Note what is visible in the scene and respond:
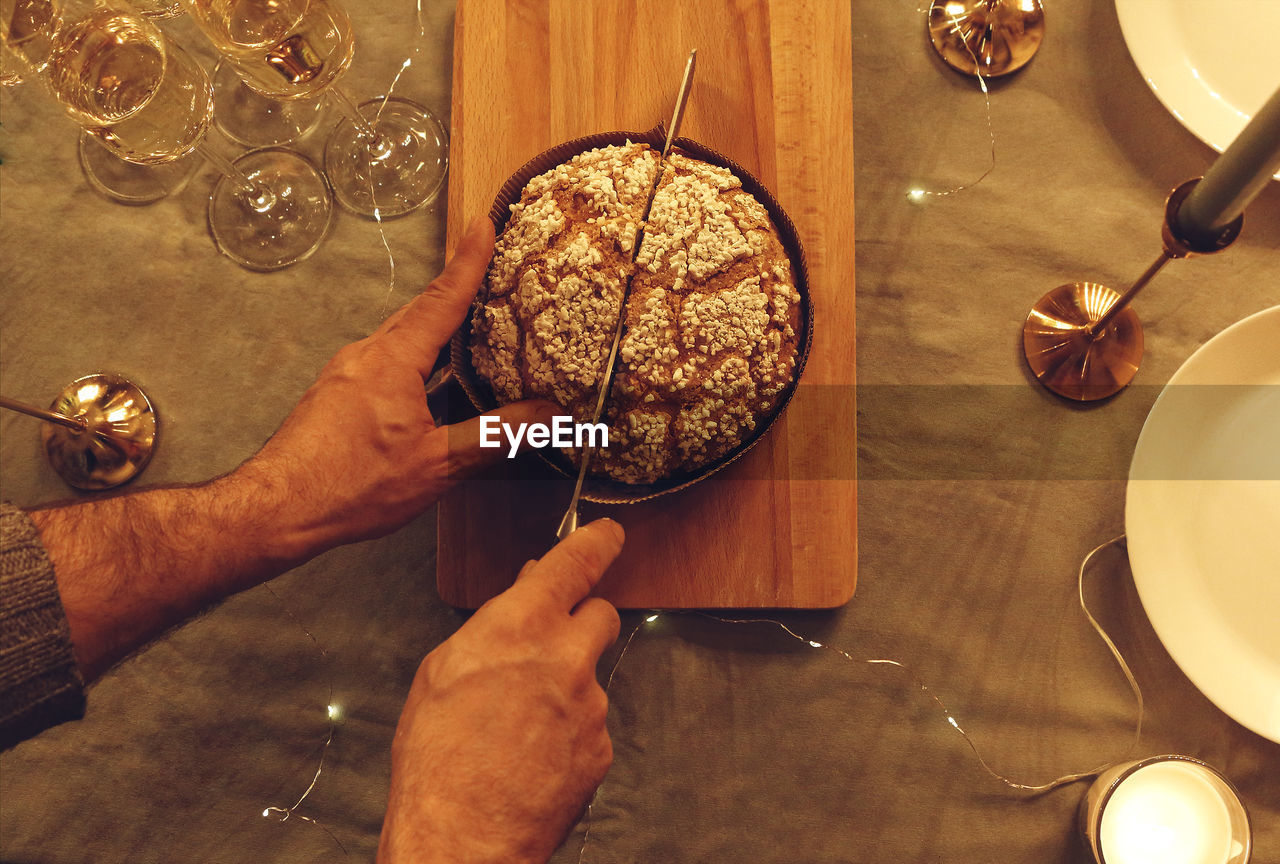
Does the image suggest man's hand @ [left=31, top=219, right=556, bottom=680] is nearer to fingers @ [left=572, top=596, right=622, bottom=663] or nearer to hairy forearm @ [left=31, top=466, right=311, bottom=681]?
hairy forearm @ [left=31, top=466, right=311, bottom=681]

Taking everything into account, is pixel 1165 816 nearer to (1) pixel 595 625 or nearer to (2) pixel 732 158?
(1) pixel 595 625

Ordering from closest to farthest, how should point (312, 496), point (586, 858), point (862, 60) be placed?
point (312, 496) → point (586, 858) → point (862, 60)

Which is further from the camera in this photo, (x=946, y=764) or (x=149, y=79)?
(x=946, y=764)

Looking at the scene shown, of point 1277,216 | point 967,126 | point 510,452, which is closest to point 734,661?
point 510,452

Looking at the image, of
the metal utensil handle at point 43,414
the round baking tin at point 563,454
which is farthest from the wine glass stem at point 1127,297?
the metal utensil handle at point 43,414

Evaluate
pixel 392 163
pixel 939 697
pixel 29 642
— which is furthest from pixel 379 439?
pixel 939 697

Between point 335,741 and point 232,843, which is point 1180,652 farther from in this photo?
point 232,843
